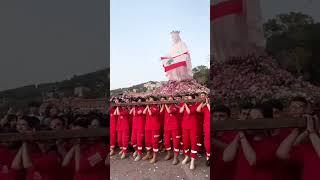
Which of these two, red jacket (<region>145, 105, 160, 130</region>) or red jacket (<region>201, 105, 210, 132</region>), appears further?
red jacket (<region>145, 105, 160, 130</region>)

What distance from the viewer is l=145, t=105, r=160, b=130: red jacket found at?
Result: 3334 millimetres

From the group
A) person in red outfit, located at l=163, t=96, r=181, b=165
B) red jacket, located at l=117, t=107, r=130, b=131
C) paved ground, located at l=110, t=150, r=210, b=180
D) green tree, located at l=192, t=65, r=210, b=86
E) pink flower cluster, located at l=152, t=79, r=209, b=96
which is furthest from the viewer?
red jacket, located at l=117, t=107, r=130, b=131

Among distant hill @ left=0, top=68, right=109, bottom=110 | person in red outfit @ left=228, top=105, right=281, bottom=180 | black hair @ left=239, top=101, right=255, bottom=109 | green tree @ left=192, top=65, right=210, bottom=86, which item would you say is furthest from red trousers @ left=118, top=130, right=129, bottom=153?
black hair @ left=239, top=101, right=255, bottom=109

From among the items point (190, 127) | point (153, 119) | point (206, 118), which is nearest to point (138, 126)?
point (153, 119)

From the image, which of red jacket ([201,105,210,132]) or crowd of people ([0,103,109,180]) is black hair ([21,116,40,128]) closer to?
crowd of people ([0,103,109,180])

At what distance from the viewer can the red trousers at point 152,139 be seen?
325 cm

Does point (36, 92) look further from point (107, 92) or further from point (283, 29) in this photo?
point (283, 29)

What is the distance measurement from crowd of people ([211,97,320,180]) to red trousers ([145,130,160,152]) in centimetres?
128

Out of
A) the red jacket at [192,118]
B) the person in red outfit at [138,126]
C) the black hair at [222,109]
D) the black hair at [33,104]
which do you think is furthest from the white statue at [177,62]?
the black hair at [33,104]

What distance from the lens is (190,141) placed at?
3172 millimetres

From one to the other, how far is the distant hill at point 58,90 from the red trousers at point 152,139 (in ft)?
4.35

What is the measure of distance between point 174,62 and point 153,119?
67 centimetres

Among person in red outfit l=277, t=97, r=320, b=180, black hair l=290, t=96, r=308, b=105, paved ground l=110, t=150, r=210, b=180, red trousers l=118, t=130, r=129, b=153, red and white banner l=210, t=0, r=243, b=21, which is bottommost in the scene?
paved ground l=110, t=150, r=210, b=180

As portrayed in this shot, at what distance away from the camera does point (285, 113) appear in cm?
189
